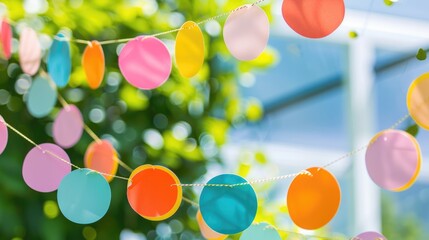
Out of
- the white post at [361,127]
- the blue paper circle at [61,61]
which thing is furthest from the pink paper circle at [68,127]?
the white post at [361,127]

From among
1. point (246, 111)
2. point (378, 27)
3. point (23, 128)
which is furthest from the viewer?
point (378, 27)

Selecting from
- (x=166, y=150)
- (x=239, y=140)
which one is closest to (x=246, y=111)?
(x=166, y=150)

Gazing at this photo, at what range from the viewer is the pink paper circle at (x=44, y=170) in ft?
2.58

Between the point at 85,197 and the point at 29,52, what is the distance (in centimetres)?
32

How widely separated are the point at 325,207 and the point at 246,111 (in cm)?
103

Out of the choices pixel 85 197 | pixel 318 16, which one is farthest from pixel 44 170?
pixel 318 16

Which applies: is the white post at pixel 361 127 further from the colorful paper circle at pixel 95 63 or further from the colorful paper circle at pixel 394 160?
the colorful paper circle at pixel 394 160

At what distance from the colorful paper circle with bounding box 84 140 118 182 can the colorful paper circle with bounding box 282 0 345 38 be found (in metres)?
0.38

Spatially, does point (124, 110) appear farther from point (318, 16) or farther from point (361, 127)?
point (361, 127)

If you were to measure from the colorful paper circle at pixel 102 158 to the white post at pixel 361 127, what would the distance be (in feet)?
4.86

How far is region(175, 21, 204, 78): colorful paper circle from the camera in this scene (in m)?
0.76

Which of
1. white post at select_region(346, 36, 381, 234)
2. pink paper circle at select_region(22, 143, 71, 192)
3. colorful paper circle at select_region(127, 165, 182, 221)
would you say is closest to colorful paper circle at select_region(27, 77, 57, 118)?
pink paper circle at select_region(22, 143, 71, 192)

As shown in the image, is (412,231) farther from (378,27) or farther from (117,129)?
(117,129)

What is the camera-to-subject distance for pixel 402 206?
2.63m
